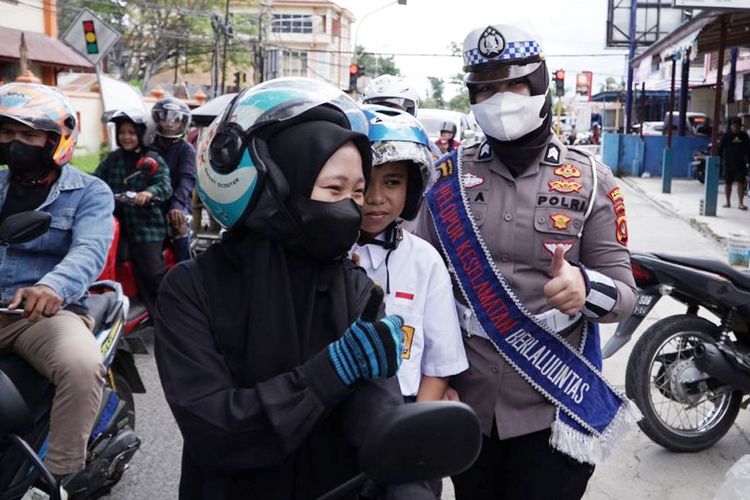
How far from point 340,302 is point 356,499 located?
17.0 inches

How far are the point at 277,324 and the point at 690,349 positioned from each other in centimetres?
372

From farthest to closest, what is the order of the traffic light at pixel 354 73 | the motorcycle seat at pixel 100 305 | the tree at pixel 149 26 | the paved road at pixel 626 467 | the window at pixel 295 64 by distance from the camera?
the window at pixel 295 64, the tree at pixel 149 26, the traffic light at pixel 354 73, the paved road at pixel 626 467, the motorcycle seat at pixel 100 305

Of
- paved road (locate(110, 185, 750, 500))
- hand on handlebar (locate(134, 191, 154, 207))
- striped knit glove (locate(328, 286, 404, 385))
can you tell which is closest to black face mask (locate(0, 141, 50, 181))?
paved road (locate(110, 185, 750, 500))

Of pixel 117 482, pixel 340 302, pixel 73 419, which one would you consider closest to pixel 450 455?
pixel 340 302

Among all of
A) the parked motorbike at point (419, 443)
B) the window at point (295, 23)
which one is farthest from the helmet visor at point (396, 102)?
the window at point (295, 23)

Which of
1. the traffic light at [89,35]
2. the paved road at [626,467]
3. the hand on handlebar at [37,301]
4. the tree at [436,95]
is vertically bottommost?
the paved road at [626,467]

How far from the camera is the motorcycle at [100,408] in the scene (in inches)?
122

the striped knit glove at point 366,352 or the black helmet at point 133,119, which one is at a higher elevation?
the black helmet at point 133,119

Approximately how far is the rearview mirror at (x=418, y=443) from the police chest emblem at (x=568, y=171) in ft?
3.96

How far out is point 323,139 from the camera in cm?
171

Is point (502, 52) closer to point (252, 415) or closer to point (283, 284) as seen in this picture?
point (283, 284)

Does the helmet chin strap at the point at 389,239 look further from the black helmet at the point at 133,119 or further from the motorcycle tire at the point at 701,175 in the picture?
the motorcycle tire at the point at 701,175

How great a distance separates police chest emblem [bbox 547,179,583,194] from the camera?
251 cm

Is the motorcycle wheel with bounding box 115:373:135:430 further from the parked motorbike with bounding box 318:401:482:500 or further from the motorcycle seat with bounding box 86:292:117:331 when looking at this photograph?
the parked motorbike with bounding box 318:401:482:500
